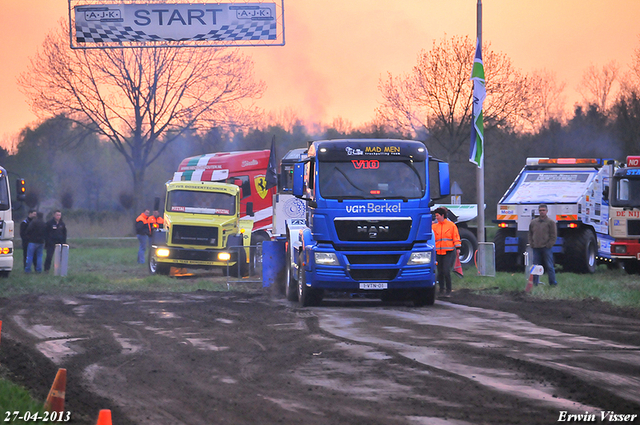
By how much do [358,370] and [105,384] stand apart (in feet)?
8.21

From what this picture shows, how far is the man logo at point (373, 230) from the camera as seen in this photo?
1444 cm

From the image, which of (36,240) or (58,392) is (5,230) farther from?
(58,392)

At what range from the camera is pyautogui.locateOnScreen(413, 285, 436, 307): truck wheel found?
15.2 metres

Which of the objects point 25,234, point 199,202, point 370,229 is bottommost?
point 25,234

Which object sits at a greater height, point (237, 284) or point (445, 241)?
point (445, 241)

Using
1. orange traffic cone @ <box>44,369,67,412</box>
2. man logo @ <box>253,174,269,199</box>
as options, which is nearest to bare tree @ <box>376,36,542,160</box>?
man logo @ <box>253,174,269,199</box>

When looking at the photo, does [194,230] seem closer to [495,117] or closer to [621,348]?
[621,348]

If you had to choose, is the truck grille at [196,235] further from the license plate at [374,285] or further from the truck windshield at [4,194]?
the license plate at [374,285]

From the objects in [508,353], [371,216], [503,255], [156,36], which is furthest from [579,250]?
[508,353]

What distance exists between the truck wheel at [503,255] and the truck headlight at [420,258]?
33.0 ft

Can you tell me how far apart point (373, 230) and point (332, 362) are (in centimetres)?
574

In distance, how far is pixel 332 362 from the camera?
8.93 meters

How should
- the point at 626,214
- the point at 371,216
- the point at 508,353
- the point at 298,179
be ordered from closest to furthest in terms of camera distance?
the point at 508,353 → the point at 371,216 → the point at 298,179 → the point at 626,214

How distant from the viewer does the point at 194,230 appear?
23.2 meters
